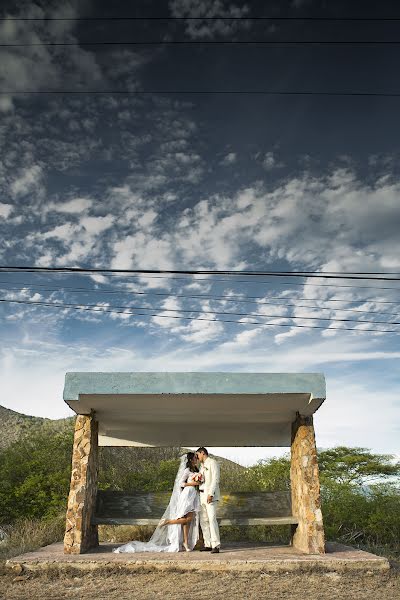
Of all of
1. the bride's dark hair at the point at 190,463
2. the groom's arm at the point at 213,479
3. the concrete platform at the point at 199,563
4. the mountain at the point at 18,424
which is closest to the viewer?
the concrete platform at the point at 199,563

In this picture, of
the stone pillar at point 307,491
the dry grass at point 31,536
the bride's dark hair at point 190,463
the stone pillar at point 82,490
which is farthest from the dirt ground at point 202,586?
the dry grass at point 31,536

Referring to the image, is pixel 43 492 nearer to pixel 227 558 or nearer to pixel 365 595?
pixel 227 558

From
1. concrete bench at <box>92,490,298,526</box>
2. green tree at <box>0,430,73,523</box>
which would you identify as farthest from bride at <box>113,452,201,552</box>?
green tree at <box>0,430,73,523</box>

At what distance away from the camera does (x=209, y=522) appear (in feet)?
27.7

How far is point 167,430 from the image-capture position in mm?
10797

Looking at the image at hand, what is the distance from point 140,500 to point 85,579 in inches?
125

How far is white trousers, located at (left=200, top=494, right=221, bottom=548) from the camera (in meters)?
8.33

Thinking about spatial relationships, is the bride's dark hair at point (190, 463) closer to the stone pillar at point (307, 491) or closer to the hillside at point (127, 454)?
the stone pillar at point (307, 491)

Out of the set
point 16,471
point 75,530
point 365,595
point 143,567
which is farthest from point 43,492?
point 365,595

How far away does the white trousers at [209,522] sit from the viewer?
27.3 ft

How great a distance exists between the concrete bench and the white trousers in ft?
2.01

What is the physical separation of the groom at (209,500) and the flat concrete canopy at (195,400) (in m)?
0.86

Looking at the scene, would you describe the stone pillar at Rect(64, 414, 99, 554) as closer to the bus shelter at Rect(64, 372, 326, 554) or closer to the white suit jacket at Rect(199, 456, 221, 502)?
the bus shelter at Rect(64, 372, 326, 554)

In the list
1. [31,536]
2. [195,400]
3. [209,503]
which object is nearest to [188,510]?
[209,503]
